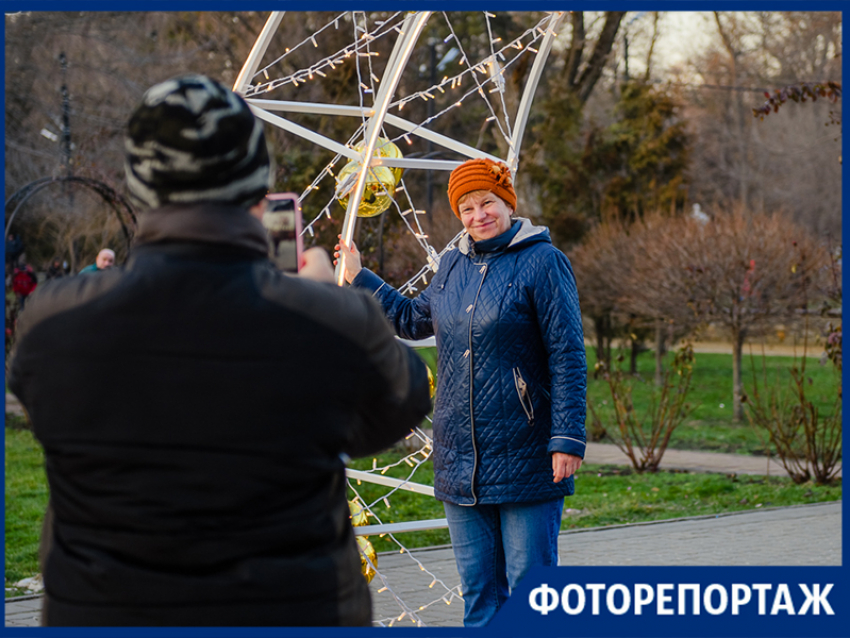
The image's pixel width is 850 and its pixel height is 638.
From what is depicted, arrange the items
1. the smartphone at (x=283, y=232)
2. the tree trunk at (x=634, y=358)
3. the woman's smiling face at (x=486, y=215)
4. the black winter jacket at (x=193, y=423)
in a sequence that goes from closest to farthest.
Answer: the black winter jacket at (x=193, y=423) < the smartphone at (x=283, y=232) < the woman's smiling face at (x=486, y=215) < the tree trunk at (x=634, y=358)

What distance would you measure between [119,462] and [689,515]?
692 cm

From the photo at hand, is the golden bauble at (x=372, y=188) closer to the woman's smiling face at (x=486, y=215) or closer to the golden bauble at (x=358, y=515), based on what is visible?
the woman's smiling face at (x=486, y=215)

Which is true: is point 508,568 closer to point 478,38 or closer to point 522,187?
point 522,187

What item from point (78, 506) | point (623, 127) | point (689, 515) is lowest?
point (689, 515)

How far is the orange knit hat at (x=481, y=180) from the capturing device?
3.33 meters

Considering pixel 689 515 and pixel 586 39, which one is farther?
pixel 586 39

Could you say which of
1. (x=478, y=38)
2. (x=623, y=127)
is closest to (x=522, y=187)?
(x=623, y=127)

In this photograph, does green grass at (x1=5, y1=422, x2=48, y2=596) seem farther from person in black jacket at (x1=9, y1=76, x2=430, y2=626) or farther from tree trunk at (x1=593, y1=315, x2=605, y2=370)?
tree trunk at (x1=593, y1=315, x2=605, y2=370)

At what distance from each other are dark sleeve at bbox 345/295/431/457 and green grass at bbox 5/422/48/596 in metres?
4.45

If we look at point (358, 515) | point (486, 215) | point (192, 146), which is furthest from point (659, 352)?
point (192, 146)

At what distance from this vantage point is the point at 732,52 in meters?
25.7

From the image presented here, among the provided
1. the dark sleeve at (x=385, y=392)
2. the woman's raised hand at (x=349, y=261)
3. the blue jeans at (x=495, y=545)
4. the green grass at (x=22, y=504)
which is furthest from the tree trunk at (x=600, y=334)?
the dark sleeve at (x=385, y=392)

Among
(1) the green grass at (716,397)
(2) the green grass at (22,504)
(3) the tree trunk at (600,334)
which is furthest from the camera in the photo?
(3) the tree trunk at (600,334)

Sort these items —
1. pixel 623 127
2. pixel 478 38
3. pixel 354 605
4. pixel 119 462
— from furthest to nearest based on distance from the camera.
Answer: pixel 478 38, pixel 623 127, pixel 354 605, pixel 119 462
